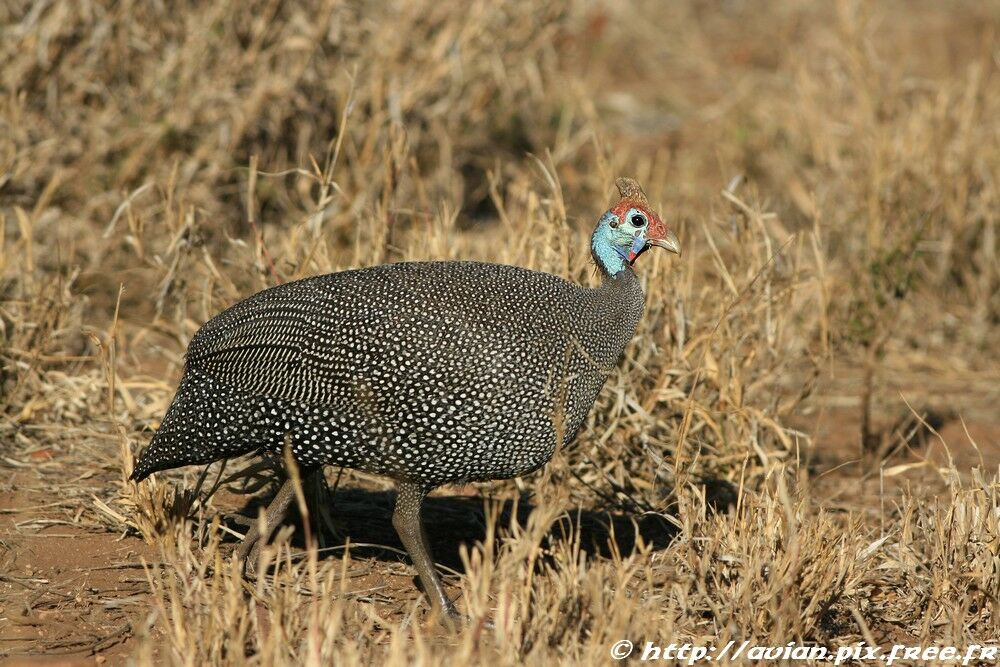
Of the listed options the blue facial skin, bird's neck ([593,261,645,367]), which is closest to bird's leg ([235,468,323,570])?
bird's neck ([593,261,645,367])

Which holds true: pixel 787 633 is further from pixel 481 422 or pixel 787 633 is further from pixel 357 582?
pixel 357 582

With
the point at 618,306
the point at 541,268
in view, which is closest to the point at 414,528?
the point at 618,306

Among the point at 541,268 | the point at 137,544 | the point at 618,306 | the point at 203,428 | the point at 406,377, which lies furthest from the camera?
the point at 541,268

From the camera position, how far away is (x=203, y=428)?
3.45 meters

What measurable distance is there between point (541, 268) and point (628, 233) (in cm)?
78

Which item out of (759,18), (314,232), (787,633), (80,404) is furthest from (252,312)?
(759,18)

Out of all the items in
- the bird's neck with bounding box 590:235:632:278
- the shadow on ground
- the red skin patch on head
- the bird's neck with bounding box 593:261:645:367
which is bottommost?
the shadow on ground

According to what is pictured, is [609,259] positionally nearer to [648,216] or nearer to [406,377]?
[648,216]

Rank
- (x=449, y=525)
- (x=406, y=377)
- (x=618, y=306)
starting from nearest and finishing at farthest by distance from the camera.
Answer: (x=406, y=377) < (x=618, y=306) < (x=449, y=525)

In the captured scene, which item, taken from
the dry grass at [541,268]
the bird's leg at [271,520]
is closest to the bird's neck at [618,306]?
the dry grass at [541,268]

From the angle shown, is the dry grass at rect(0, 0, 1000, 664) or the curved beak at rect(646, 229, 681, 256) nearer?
the dry grass at rect(0, 0, 1000, 664)

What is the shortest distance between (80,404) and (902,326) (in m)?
3.58

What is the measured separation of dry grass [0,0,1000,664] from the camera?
329 centimetres

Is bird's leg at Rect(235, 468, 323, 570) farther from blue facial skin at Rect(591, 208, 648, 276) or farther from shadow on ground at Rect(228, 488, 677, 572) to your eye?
blue facial skin at Rect(591, 208, 648, 276)
